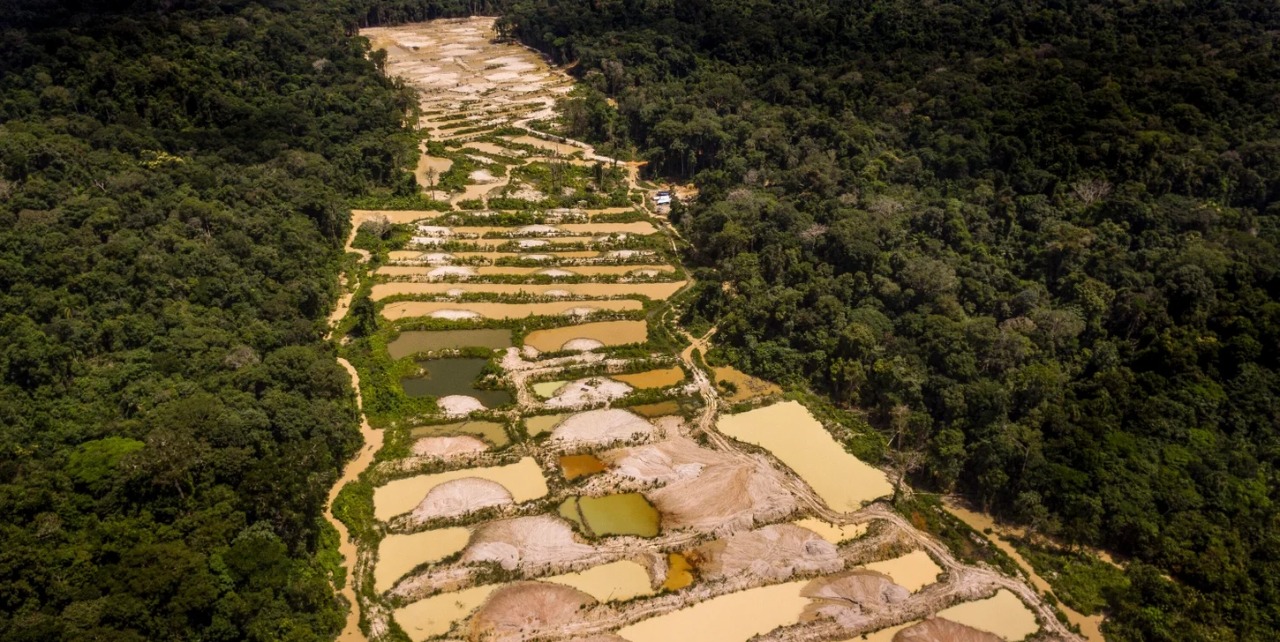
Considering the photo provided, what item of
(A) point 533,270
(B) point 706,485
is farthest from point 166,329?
(B) point 706,485

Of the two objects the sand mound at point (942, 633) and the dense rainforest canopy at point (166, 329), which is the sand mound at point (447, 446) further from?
the sand mound at point (942, 633)

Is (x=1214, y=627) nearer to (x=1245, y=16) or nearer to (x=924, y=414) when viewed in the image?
(x=924, y=414)

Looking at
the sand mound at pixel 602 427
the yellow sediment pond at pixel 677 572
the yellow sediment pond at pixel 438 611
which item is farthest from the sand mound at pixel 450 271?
the yellow sediment pond at pixel 677 572

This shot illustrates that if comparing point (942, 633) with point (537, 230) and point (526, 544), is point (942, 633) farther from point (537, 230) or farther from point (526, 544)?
point (537, 230)

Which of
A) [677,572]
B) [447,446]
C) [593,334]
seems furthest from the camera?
[593,334]

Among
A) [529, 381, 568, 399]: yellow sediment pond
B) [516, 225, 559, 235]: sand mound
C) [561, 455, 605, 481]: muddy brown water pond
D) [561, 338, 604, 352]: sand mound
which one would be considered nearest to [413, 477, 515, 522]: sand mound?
[561, 455, 605, 481]: muddy brown water pond

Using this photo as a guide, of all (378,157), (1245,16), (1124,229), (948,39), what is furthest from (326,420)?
(1245,16)
